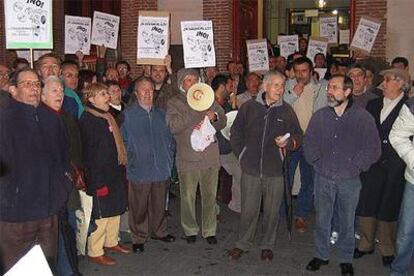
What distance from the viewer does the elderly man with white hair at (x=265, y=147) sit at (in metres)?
5.71

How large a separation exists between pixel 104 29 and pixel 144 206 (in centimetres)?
436

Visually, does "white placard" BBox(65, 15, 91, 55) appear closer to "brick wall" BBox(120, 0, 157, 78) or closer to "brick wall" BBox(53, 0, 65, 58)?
"brick wall" BBox(120, 0, 157, 78)

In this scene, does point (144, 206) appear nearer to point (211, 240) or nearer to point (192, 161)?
point (192, 161)

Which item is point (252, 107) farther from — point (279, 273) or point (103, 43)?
point (103, 43)

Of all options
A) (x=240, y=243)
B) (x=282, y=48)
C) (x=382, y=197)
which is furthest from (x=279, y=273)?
(x=282, y=48)

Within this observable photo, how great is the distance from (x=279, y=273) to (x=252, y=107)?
1725mm

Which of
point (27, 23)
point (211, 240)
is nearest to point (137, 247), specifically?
point (211, 240)

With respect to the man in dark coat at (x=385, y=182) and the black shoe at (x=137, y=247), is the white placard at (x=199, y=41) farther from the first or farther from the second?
the black shoe at (x=137, y=247)

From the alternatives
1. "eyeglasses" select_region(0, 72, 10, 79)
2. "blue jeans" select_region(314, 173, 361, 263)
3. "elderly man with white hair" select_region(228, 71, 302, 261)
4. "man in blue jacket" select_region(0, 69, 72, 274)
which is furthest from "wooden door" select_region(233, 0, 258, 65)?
"man in blue jacket" select_region(0, 69, 72, 274)

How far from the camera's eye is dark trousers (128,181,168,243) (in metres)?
6.16

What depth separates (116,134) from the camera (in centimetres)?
581

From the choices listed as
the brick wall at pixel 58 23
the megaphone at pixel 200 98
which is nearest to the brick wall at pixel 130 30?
the brick wall at pixel 58 23

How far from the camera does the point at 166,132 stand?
6.25 meters

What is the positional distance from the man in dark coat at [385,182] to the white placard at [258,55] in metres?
4.85
